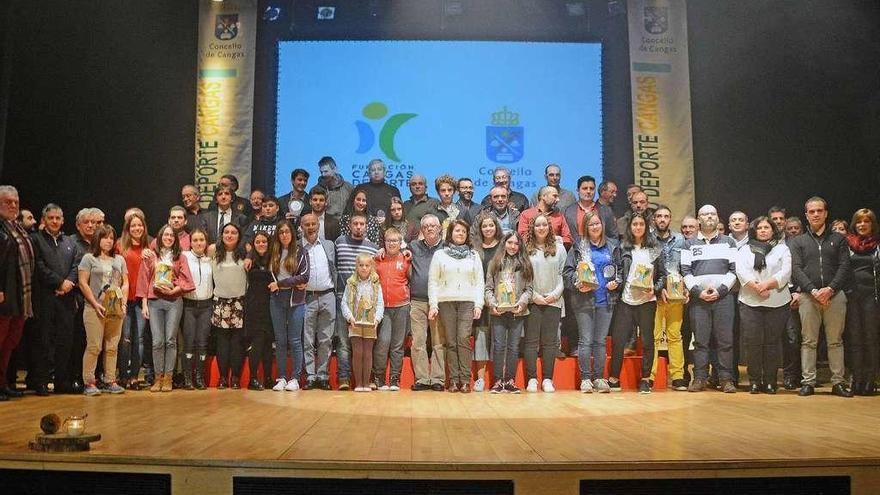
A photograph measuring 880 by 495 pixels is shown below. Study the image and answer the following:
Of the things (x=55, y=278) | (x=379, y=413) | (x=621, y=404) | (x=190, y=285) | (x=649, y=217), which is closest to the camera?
(x=379, y=413)

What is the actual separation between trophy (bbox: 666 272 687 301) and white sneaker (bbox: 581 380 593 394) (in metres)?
0.96

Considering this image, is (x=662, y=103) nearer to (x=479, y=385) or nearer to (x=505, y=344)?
(x=505, y=344)

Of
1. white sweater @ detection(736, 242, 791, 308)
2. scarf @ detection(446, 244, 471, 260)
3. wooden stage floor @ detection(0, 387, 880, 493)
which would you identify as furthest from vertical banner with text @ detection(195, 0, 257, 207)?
white sweater @ detection(736, 242, 791, 308)

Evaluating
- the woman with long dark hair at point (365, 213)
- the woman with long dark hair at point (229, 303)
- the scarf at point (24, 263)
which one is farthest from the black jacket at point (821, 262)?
the scarf at point (24, 263)

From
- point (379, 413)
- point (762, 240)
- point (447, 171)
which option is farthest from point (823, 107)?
point (379, 413)

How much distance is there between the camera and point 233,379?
21.4 ft

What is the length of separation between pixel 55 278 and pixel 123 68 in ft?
11.1

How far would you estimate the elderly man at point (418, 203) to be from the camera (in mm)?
7324

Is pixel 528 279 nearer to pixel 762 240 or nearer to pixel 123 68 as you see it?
pixel 762 240

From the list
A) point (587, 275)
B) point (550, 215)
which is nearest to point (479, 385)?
point (587, 275)

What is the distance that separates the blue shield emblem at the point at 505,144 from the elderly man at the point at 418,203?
1.34m

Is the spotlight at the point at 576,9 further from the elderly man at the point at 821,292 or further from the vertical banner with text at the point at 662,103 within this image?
the elderly man at the point at 821,292

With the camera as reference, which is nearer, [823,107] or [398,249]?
[398,249]

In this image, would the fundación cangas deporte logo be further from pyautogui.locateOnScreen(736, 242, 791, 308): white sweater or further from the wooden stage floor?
pyautogui.locateOnScreen(736, 242, 791, 308): white sweater
